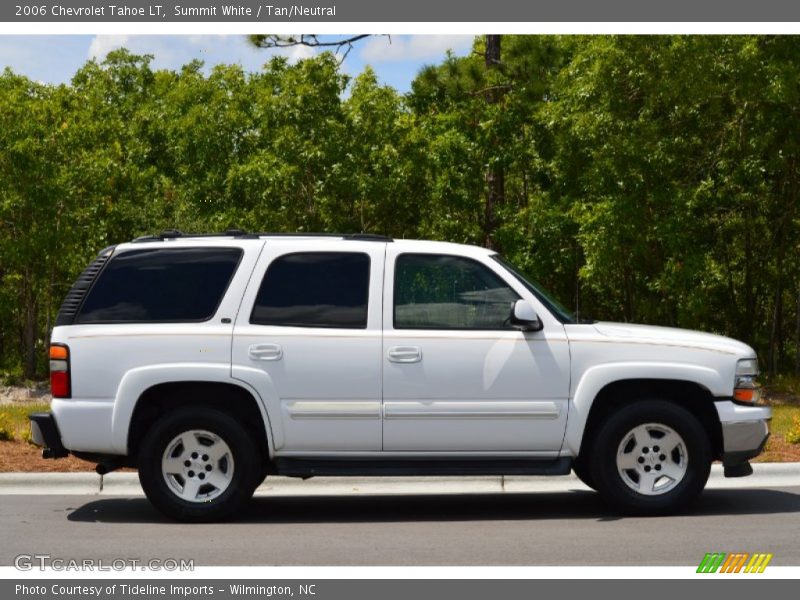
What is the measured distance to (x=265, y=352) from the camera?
9312mm

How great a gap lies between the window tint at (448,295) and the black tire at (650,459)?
1.16 metres

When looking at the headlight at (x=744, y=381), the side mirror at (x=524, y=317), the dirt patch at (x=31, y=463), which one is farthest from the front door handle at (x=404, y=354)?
the dirt patch at (x=31, y=463)

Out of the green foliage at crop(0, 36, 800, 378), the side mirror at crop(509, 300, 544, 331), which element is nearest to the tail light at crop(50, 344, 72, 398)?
the side mirror at crop(509, 300, 544, 331)

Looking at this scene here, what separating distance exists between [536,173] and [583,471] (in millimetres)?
17751

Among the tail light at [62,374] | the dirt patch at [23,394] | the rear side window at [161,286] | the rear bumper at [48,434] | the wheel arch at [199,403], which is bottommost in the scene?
the dirt patch at [23,394]

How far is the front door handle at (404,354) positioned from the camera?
366 inches

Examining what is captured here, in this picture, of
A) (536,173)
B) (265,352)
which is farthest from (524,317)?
(536,173)

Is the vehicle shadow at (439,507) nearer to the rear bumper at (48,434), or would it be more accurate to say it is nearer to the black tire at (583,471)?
the black tire at (583,471)

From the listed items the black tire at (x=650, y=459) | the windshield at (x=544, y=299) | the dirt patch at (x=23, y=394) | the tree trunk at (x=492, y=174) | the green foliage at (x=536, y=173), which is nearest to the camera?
the black tire at (x=650, y=459)

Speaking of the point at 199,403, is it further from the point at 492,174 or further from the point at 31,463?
the point at 492,174

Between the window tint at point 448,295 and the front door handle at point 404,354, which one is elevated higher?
A: the window tint at point 448,295

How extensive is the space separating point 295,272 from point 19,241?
792 inches

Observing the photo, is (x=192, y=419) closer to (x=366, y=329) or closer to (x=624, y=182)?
(x=366, y=329)

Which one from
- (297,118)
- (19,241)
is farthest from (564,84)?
(19,241)
